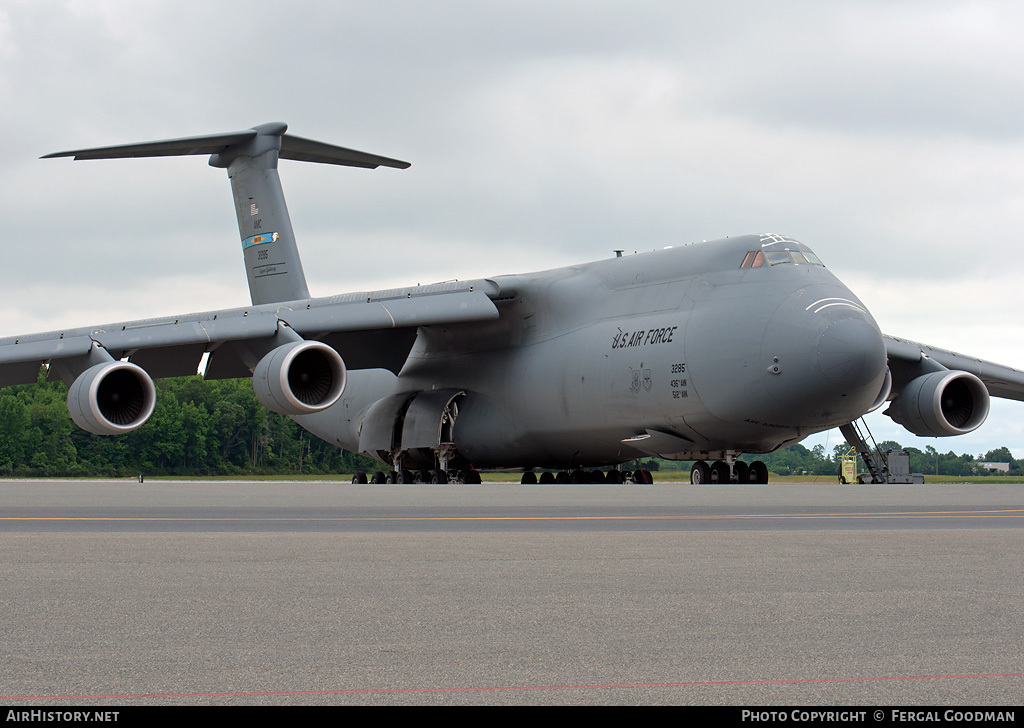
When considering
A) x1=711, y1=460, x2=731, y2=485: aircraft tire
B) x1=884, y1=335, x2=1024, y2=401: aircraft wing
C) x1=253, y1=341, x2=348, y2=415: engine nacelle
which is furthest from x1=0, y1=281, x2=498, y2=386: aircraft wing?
x1=884, y1=335, x2=1024, y2=401: aircraft wing

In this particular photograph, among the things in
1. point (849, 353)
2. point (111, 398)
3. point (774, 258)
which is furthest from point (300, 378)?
point (849, 353)

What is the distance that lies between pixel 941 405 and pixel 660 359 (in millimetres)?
6331

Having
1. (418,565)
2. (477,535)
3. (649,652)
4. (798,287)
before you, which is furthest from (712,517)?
(798,287)

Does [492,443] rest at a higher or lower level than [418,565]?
higher

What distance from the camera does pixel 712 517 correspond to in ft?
35.4

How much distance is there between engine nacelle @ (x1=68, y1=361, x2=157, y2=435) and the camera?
66.4ft

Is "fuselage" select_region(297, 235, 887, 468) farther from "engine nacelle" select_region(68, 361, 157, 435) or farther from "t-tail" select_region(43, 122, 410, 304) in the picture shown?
"engine nacelle" select_region(68, 361, 157, 435)

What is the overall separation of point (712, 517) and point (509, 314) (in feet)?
45.8

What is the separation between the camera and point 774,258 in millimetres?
19859

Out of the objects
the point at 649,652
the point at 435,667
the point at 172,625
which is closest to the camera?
the point at 435,667

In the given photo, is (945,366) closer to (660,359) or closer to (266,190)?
(660,359)

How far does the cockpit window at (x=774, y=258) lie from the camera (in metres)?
19.8
